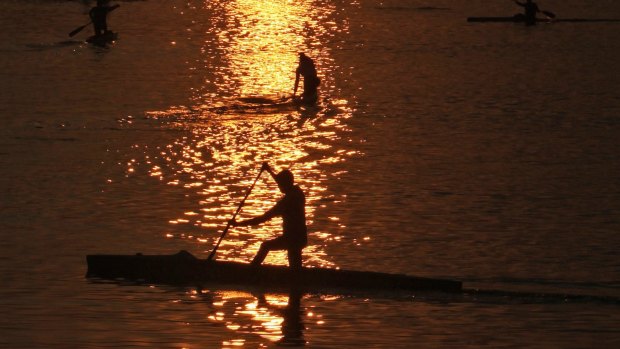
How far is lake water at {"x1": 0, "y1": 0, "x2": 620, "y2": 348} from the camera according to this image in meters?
22.7

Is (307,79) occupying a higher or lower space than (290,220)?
lower

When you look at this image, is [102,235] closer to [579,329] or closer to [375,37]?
[579,329]

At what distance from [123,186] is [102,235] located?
231 inches

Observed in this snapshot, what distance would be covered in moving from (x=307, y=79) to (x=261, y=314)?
2563 centimetres

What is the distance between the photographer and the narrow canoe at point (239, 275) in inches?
931

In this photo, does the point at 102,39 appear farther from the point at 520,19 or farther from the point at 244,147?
the point at 244,147

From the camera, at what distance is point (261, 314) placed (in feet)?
75.4

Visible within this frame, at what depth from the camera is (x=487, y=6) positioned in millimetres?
105812

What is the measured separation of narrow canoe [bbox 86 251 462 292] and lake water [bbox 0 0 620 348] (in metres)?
0.21

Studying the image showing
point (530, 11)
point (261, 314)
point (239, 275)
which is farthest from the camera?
point (530, 11)

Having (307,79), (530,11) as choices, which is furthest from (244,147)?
(530,11)

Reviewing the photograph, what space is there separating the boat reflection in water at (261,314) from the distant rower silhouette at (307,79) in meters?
22.9

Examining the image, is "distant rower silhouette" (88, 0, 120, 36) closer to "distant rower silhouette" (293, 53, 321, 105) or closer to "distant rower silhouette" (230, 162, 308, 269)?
"distant rower silhouette" (293, 53, 321, 105)

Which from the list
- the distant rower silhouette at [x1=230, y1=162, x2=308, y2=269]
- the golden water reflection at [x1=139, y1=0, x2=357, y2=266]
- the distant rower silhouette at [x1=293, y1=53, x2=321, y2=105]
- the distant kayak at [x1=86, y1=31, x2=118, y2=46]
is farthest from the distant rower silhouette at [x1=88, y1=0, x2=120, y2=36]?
the distant rower silhouette at [x1=230, y1=162, x2=308, y2=269]
